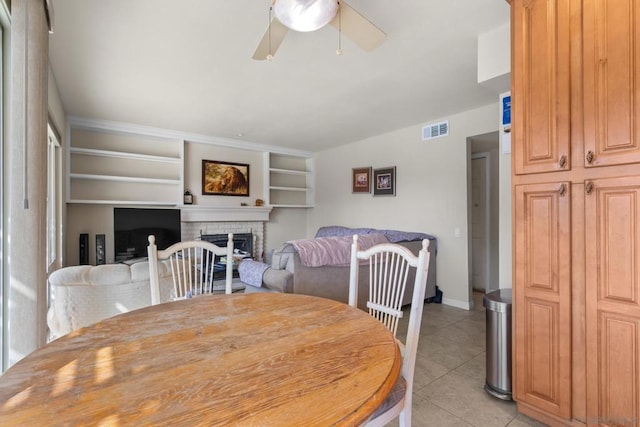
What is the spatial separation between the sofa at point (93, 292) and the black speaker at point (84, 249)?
243 centimetres

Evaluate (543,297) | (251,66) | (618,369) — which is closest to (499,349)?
(543,297)

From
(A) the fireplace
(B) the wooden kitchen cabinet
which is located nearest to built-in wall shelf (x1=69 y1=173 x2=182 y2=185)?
Result: (A) the fireplace

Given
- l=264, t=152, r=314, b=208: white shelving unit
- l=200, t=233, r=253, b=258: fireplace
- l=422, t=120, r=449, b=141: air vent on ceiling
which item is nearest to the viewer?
l=422, t=120, r=449, b=141: air vent on ceiling

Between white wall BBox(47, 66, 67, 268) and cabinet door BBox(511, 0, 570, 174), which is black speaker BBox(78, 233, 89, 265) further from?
cabinet door BBox(511, 0, 570, 174)

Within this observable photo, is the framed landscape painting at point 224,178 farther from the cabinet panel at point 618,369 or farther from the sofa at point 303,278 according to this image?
the cabinet panel at point 618,369

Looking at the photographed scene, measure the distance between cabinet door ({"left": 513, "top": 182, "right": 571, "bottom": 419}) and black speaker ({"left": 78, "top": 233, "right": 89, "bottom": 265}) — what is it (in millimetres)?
5115

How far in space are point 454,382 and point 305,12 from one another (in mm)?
2571

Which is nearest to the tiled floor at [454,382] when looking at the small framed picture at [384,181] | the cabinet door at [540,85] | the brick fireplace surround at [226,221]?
the cabinet door at [540,85]

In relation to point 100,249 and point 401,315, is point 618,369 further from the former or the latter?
point 100,249

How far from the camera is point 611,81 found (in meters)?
1.49

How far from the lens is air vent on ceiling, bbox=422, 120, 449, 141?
4.30 meters

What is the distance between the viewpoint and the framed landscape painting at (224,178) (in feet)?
18.1

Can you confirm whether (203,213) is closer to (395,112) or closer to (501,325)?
(395,112)

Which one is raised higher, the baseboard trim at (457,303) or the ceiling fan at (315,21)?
the ceiling fan at (315,21)
